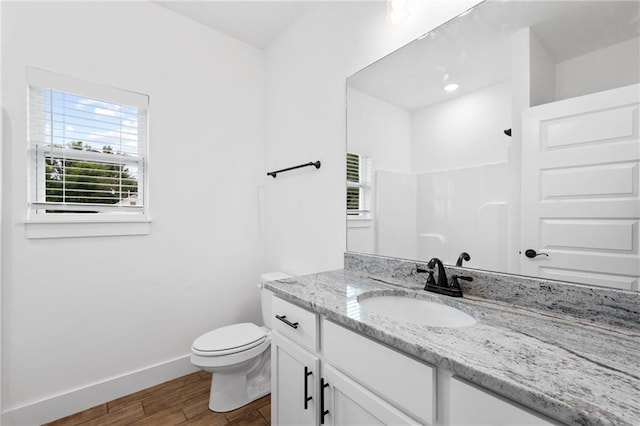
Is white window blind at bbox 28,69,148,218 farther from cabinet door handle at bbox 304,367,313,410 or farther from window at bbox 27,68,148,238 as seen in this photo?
cabinet door handle at bbox 304,367,313,410

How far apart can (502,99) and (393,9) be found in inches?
30.5

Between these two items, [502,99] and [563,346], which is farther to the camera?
[502,99]

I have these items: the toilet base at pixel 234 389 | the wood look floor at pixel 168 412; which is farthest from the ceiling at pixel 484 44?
the wood look floor at pixel 168 412

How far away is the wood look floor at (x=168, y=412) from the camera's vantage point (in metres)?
1.62

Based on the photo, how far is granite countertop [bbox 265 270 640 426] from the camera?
490 millimetres

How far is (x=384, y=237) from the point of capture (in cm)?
153

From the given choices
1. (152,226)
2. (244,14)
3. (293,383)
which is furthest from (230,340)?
(244,14)

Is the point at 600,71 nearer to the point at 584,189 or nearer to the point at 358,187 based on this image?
the point at 584,189

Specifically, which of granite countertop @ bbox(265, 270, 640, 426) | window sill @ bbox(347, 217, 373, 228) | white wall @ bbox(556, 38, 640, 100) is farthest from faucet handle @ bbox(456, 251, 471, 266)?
white wall @ bbox(556, 38, 640, 100)

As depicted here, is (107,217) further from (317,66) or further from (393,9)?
(393,9)

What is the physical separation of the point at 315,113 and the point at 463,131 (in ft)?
3.37

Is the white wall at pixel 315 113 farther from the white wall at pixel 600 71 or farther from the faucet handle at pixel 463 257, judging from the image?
the faucet handle at pixel 463 257

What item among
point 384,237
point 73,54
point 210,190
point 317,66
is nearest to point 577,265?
point 384,237

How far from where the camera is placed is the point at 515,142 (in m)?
1.06
